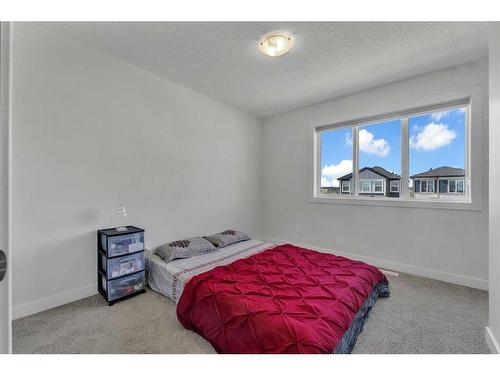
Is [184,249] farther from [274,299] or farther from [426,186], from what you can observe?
[426,186]

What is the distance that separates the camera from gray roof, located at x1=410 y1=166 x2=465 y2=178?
8.30 ft

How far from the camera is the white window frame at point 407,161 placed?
2326mm

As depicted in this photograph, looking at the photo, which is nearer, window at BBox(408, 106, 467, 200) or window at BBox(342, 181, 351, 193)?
window at BBox(408, 106, 467, 200)

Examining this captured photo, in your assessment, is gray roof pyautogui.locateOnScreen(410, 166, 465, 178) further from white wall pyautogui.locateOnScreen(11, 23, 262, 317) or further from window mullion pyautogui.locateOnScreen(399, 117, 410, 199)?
white wall pyautogui.locateOnScreen(11, 23, 262, 317)

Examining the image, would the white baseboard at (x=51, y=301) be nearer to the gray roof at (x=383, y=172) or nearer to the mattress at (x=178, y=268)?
the mattress at (x=178, y=268)

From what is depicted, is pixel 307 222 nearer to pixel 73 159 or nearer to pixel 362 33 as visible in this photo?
pixel 362 33

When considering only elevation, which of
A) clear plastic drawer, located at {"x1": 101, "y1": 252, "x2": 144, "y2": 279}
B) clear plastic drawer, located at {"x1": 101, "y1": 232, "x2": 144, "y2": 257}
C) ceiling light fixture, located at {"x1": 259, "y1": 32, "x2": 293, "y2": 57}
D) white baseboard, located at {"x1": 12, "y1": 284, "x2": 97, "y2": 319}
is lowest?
white baseboard, located at {"x1": 12, "y1": 284, "x2": 97, "y2": 319}

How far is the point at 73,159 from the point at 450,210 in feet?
13.4

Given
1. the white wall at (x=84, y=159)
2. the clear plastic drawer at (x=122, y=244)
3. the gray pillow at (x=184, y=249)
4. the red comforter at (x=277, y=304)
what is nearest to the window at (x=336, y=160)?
the red comforter at (x=277, y=304)

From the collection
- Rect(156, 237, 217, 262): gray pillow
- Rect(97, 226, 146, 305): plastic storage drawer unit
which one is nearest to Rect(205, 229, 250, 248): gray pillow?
Rect(156, 237, 217, 262): gray pillow

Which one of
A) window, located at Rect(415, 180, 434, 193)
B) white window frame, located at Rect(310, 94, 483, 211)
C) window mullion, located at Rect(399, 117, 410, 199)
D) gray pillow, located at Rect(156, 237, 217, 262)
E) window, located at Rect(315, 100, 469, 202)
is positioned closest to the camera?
white window frame, located at Rect(310, 94, 483, 211)

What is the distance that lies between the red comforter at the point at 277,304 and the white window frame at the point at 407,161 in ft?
3.96

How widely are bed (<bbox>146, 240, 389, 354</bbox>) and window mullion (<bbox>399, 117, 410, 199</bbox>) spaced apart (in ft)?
4.32

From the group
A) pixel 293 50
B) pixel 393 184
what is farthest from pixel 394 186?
pixel 293 50
